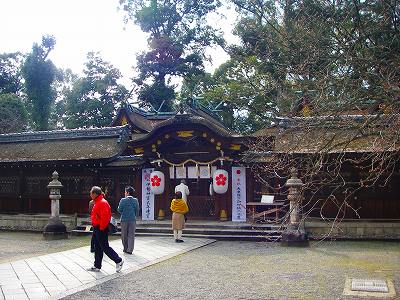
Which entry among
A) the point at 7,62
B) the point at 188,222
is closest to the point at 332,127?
the point at 188,222

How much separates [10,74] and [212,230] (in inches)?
1663

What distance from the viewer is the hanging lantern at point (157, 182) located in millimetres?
19156

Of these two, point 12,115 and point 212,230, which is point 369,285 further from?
point 12,115

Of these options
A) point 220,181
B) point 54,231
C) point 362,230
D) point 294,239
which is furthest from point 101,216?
point 362,230

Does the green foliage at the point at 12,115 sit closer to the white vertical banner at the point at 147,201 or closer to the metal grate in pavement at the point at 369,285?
the white vertical banner at the point at 147,201

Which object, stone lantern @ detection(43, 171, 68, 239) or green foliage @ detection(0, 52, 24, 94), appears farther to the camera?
green foliage @ detection(0, 52, 24, 94)

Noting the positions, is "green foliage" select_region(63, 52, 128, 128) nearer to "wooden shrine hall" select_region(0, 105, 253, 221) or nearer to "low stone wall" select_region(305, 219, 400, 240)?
"wooden shrine hall" select_region(0, 105, 253, 221)

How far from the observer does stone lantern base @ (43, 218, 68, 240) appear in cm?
1722

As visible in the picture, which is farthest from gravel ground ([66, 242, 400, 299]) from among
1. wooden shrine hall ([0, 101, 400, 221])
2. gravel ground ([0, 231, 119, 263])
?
gravel ground ([0, 231, 119, 263])

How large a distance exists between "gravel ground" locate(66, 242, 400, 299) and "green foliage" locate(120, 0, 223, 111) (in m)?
29.2

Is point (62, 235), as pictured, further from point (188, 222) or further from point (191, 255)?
point (191, 255)

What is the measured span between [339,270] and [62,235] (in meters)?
11.0

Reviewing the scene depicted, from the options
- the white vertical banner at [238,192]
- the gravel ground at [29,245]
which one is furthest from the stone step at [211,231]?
the gravel ground at [29,245]

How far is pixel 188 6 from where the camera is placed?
42562 millimetres
